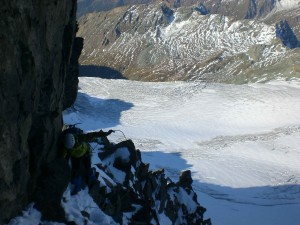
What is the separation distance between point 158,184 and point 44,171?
29.2 ft

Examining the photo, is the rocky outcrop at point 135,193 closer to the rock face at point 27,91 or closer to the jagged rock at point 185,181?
the jagged rock at point 185,181

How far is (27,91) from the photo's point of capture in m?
10.0

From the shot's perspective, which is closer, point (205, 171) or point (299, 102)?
point (205, 171)

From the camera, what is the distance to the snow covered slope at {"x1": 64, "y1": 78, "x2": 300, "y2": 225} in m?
34.5

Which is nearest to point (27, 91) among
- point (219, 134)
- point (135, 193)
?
point (135, 193)

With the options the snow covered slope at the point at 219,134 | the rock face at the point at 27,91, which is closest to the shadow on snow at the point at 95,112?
the snow covered slope at the point at 219,134

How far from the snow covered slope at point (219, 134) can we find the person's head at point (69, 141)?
18208 millimetres

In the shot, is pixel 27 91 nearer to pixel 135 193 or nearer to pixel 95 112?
pixel 135 193

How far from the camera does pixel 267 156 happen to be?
44188mm

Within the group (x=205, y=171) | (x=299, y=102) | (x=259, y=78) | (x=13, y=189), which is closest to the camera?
(x=13, y=189)

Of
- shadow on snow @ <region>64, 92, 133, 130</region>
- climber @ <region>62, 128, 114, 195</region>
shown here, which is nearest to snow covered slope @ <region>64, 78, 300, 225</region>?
shadow on snow @ <region>64, 92, 133, 130</region>

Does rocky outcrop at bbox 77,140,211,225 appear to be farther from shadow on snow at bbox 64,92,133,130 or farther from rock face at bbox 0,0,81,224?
shadow on snow at bbox 64,92,133,130

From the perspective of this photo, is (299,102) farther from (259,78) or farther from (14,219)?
(259,78)

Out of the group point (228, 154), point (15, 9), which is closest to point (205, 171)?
point (228, 154)
